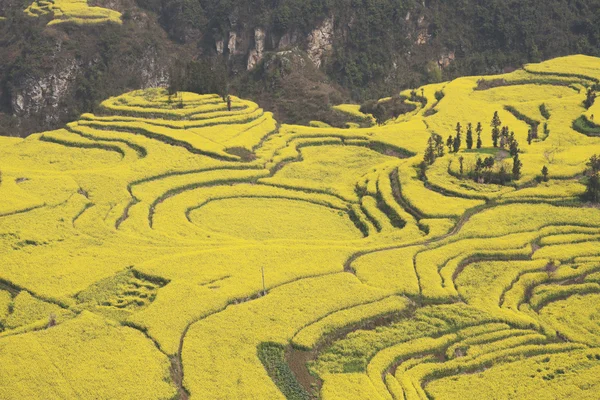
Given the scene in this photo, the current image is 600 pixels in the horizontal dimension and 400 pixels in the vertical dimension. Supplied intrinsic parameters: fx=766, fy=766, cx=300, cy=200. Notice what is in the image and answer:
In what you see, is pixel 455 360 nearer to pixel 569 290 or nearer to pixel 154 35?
pixel 569 290

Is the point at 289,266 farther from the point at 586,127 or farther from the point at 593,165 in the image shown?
the point at 586,127

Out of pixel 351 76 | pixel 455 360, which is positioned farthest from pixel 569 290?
pixel 351 76

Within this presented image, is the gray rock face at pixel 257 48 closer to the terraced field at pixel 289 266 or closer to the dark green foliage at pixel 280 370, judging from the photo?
the terraced field at pixel 289 266

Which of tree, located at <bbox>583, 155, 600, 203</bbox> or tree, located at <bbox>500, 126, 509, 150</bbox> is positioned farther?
tree, located at <bbox>500, 126, 509, 150</bbox>

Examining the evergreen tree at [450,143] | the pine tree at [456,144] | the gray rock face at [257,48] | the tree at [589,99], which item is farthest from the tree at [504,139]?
the gray rock face at [257,48]

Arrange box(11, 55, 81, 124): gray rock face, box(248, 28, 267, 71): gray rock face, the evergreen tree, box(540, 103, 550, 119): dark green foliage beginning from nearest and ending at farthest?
1. the evergreen tree
2. box(540, 103, 550, 119): dark green foliage
3. box(11, 55, 81, 124): gray rock face
4. box(248, 28, 267, 71): gray rock face

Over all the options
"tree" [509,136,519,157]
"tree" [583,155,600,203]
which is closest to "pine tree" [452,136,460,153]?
"tree" [509,136,519,157]

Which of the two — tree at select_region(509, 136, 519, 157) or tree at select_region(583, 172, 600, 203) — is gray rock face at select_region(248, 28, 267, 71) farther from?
tree at select_region(583, 172, 600, 203)
